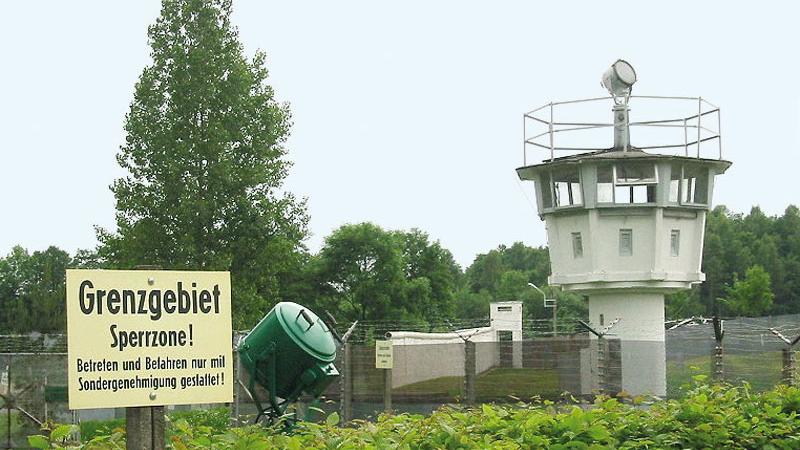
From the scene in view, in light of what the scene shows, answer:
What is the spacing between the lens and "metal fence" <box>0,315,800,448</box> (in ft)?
63.2

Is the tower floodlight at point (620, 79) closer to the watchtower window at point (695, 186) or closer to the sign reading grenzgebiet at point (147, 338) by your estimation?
the watchtower window at point (695, 186)

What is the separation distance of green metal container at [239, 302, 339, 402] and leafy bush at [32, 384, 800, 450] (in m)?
3.03


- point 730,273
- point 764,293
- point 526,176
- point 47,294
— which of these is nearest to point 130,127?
point 526,176

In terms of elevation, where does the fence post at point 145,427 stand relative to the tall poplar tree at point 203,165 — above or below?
below

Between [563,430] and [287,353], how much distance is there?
432cm

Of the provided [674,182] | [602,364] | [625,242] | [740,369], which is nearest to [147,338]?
[602,364]

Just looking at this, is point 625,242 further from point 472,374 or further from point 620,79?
point 472,374

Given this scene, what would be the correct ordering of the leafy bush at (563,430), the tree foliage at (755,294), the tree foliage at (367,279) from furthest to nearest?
the tree foliage at (755,294), the tree foliage at (367,279), the leafy bush at (563,430)

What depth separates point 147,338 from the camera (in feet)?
17.0

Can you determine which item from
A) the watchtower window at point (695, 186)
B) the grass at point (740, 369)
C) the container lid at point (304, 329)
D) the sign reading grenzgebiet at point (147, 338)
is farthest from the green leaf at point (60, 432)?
the watchtower window at point (695, 186)

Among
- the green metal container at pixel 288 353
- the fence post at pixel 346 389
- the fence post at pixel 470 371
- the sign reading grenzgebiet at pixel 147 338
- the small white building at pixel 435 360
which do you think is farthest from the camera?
the small white building at pixel 435 360

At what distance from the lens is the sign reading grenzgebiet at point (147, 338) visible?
507 cm

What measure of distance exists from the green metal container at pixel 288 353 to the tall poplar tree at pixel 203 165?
26856 mm

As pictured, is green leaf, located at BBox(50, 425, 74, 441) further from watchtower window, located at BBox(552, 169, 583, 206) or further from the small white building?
watchtower window, located at BBox(552, 169, 583, 206)
